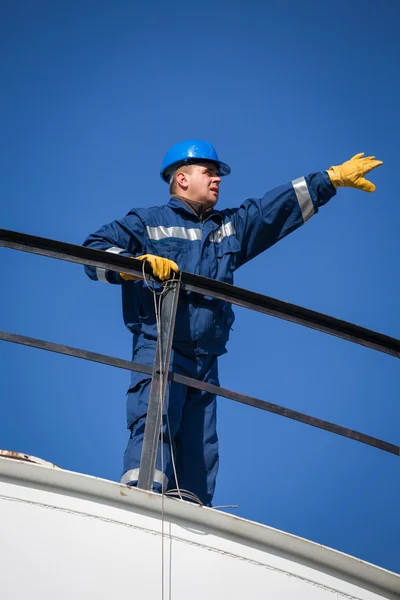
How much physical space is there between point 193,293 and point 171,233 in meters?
0.51

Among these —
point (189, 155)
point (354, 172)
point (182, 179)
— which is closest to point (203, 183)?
point (182, 179)

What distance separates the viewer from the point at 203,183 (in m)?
5.92

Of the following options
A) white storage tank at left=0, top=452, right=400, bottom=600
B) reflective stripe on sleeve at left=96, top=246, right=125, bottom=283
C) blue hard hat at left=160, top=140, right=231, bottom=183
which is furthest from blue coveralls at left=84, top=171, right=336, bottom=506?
white storage tank at left=0, top=452, right=400, bottom=600

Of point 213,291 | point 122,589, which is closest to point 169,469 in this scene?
point 213,291

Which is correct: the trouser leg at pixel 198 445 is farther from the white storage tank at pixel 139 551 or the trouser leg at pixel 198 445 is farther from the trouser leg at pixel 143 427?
the white storage tank at pixel 139 551

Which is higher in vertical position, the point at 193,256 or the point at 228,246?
the point at 228,246

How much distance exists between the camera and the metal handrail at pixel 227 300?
382 centimetres

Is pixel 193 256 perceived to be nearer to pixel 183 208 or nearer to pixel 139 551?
pixel 183 208

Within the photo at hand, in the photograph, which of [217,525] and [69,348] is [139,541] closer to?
[217,525]

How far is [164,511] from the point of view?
11.4 ft

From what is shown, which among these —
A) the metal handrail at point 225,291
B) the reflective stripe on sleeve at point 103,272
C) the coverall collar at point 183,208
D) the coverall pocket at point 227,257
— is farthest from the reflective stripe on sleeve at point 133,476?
the coverall collar at point 183,208

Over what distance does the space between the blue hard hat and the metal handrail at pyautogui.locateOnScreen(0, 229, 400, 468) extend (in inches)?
82.2

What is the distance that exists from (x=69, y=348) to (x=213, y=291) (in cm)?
71

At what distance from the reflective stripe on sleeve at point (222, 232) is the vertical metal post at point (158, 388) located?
1.40m
